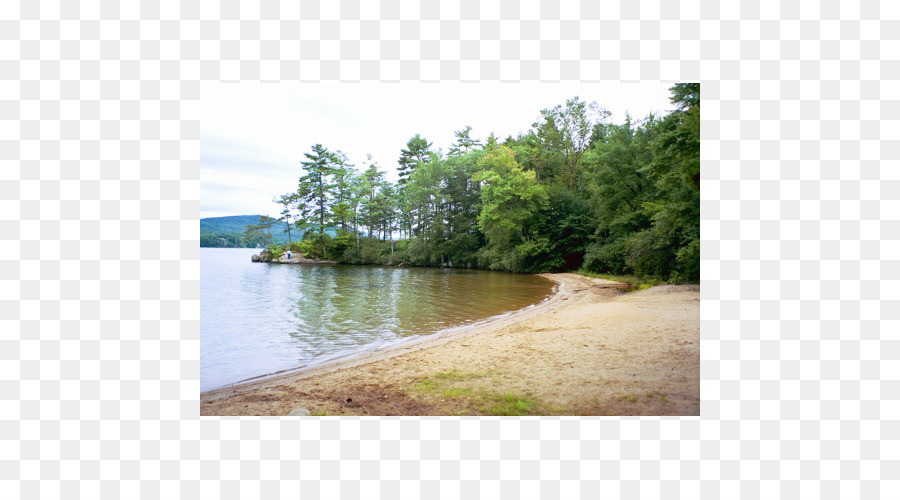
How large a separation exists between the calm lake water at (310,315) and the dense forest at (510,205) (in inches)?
107

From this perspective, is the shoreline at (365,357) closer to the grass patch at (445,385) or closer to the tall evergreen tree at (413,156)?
the grass patch at (445,385)

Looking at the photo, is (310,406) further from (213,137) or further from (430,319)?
(430,319)

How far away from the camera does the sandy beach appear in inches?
109

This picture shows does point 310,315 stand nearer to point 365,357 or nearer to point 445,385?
point 365,357

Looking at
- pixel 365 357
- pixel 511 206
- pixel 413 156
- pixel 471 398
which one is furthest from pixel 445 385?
pixel 413 156

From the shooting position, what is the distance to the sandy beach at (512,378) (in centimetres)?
276

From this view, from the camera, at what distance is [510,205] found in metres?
23.3

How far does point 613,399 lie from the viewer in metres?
2.71

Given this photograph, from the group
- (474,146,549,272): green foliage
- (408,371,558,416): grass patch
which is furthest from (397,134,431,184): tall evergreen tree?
(408,371,558,416): grass patch

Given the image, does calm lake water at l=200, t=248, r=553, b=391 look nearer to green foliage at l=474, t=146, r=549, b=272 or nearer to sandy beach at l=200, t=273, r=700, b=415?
sandy beach at l=200, t=273, r=700, b=415

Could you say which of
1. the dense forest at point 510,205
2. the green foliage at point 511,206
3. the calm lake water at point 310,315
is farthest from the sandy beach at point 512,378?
the green foliage at point 511,206

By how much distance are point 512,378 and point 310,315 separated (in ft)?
21.2
